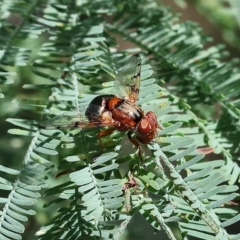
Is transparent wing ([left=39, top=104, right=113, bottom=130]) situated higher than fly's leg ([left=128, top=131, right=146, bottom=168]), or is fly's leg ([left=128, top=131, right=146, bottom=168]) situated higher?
fly's leg ([left=128, top=131, right=146, bottom=168])

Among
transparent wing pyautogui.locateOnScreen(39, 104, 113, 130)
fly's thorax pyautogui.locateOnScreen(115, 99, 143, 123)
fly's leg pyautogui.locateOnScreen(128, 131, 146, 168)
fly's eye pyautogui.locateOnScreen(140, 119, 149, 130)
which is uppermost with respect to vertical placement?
fly's eye pyautogui.locateOnScreen(140, 119, 149, 130)

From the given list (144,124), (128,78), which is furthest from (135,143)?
(128,78)

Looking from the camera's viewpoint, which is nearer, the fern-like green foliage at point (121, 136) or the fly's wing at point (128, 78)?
the fern-like green foliage at point (121, 136)

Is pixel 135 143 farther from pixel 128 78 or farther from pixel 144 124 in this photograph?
pixel 128 78

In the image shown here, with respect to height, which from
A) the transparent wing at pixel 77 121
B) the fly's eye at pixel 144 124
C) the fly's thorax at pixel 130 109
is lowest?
the transparent wing at pixel 77 121

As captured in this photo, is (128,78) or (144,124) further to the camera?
(128,78)

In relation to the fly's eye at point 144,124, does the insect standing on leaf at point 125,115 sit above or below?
below
